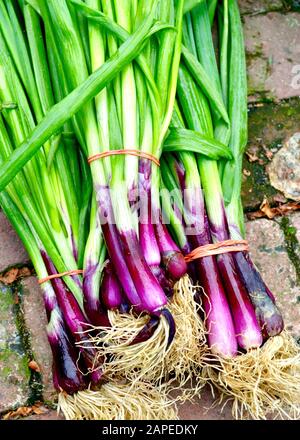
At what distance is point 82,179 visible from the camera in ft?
6.98

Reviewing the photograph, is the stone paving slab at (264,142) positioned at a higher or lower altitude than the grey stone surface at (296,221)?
higher

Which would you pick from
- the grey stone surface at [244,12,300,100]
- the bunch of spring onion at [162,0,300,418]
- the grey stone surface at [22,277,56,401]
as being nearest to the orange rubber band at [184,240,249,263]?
the bunch of spring onion at [162,0,300,418]

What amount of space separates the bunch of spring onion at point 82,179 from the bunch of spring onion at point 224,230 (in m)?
0.11

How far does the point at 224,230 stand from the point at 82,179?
0.46 meters

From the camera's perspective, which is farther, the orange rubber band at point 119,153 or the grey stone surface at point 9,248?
the grey stone surface at point 9,248

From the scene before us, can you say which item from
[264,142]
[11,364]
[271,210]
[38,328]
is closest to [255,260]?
[271,210]

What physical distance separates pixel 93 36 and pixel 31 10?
0.28 metres

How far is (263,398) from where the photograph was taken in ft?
6.35

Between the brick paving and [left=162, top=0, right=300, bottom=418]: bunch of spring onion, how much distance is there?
19 cm

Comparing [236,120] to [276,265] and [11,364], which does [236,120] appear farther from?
[11,364]

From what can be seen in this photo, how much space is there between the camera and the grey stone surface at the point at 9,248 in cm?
225

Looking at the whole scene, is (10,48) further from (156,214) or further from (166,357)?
(166,357)

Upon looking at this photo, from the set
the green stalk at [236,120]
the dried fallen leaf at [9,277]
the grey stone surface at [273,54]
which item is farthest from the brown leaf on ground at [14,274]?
the grey stone surface at [273,54]

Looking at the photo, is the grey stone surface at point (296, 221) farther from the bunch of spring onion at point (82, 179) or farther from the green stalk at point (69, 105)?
the green stalk at point (69, 105)
